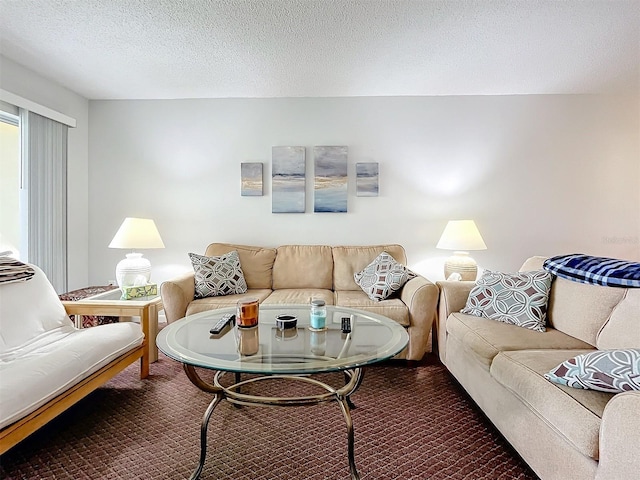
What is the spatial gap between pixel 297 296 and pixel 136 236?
1507 millimetres

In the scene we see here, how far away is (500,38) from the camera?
2.45 metres

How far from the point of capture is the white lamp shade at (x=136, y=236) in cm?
300

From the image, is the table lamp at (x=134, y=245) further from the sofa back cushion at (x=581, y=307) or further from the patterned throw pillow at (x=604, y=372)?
the sofa back cushion at (x=581, y=307)

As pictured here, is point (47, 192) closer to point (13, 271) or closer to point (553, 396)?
point (13, 271)

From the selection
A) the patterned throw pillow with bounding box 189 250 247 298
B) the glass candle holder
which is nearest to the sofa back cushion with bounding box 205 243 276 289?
the patterned throw pillow with bounding box 189 250 247 298

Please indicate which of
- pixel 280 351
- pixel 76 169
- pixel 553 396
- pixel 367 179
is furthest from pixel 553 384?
pixel 76 169

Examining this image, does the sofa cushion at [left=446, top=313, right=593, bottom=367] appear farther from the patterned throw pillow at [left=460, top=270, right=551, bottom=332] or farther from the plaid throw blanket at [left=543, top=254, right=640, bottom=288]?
the plaid throw blanket at [left=543, top=254, right=640, bottom=288]

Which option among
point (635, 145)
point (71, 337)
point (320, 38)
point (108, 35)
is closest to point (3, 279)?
point (71, 337)

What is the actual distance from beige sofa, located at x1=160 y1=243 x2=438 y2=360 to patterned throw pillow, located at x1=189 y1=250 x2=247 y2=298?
61 mm

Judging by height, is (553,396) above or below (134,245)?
below

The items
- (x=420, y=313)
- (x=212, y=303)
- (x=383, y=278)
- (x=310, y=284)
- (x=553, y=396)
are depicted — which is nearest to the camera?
(x=553, y=396)

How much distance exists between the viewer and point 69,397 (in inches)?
65.0

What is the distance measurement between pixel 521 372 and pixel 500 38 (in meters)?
2.25

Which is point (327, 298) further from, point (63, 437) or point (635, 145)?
point (635, 145)
